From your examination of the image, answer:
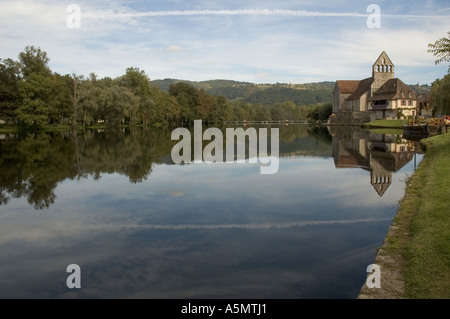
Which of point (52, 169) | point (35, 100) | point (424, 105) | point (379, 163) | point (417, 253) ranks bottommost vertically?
point (417, 253)

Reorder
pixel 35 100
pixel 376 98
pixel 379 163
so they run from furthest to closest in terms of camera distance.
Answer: pixel 376 98
pixel 35 100
pixel 379 163

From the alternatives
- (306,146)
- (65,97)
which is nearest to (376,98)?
(306,146)

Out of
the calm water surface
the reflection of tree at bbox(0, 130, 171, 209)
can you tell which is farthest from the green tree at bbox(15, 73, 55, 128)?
the calm water surface

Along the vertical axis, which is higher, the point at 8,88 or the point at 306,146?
the point at 8,88

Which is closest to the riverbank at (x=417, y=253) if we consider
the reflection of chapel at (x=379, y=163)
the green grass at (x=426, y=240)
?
the green grass at (x=426, y=240)

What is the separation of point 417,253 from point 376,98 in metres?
76.4

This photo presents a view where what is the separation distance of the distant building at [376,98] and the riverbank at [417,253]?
65985 mm

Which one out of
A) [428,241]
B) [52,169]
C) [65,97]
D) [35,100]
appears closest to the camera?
[428,241]

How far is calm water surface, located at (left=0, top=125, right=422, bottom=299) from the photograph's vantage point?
20.0 feet

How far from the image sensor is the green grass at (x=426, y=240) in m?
5.34

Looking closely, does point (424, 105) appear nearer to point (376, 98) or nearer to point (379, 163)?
point (376, 98)

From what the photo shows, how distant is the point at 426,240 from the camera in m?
6.93

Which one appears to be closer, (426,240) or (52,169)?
(426,240)
